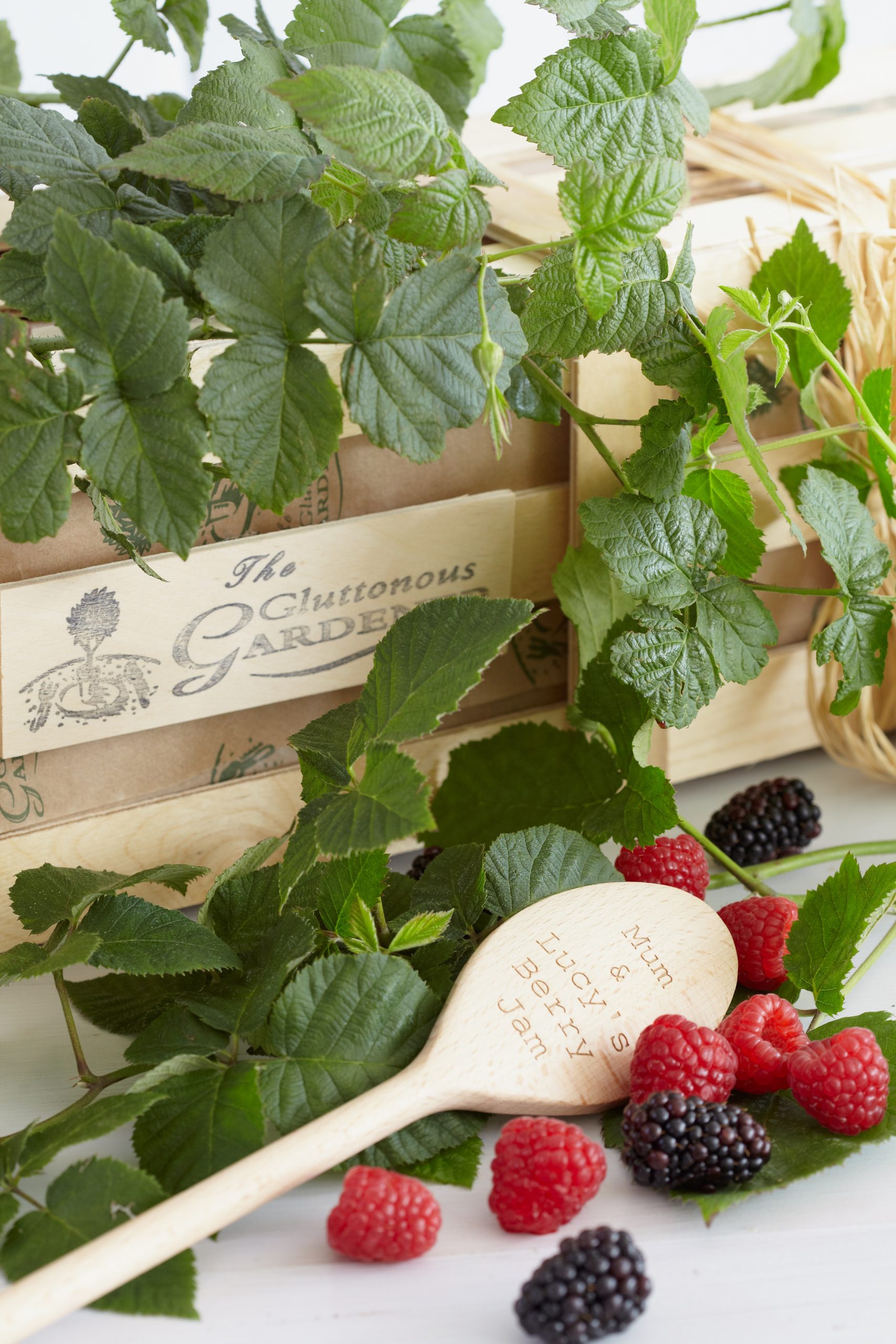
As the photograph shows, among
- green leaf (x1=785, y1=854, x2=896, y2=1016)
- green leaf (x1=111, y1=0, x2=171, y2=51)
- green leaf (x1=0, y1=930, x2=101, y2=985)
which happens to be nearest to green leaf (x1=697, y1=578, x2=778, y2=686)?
green leaf (x1=785, y1=854, x2=896, y2=1016)

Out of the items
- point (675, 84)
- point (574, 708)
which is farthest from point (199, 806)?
point (675, 84)

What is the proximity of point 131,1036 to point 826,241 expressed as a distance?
59cm

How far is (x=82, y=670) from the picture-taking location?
66 centimetres

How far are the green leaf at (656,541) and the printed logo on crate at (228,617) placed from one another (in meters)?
0.12

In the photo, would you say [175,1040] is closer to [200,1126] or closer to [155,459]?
[200,1126]

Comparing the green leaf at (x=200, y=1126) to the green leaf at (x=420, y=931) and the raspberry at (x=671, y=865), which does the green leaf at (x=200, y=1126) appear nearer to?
the green leaf at (x=420, y=931)

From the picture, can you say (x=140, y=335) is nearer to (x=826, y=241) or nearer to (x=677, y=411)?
(x=677, y=411)

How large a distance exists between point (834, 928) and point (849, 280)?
39 centimetres

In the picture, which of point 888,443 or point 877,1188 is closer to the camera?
point 877,1188

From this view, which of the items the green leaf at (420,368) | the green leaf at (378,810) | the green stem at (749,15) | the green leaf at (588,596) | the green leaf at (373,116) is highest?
the green stem at (749,15)

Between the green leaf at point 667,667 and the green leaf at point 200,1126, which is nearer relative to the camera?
the green leaf at point 200,1126

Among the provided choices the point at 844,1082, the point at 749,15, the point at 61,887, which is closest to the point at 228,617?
the point at 61,887

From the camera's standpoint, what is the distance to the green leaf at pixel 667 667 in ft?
2.00

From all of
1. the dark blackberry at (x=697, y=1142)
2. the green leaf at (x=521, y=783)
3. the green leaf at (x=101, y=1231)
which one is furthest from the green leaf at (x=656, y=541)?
the green leaf at (x=101, y=1231)
